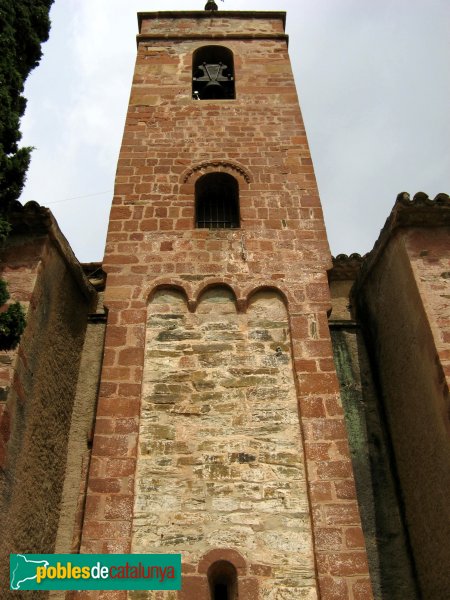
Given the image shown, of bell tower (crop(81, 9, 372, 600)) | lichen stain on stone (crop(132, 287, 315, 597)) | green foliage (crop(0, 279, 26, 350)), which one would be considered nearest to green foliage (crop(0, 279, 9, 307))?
green foliage (crop(0, 279, 26, 350))

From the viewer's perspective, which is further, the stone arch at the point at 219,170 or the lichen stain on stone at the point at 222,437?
the stone arch at the point at 219,170

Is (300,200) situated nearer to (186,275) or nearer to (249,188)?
(249,188)

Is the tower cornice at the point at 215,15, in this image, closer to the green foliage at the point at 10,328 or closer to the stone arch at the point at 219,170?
the stone arch at the point at 219,170

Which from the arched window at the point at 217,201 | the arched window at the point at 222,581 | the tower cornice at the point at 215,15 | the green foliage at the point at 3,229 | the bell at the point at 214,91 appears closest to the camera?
the arched window at the point at 222,581

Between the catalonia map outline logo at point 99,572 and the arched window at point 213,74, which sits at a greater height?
the arched window at point 213,74

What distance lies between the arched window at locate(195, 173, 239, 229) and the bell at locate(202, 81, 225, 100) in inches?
92.0

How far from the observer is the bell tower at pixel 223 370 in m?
4.68

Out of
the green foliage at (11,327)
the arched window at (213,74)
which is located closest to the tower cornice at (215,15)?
the arched window at (213,74)

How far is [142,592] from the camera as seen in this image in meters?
4.45

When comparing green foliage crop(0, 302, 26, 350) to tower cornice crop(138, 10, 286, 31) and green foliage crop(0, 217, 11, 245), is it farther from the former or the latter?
tower cornice crop(138, 10, 286, 31)

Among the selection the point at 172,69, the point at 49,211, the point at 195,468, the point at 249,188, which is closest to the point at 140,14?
the point at 172,69

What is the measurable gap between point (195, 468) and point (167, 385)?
865mm

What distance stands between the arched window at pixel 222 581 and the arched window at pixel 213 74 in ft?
23.3

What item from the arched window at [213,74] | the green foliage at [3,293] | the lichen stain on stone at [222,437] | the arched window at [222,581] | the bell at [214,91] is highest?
the arched window at [213,74]
